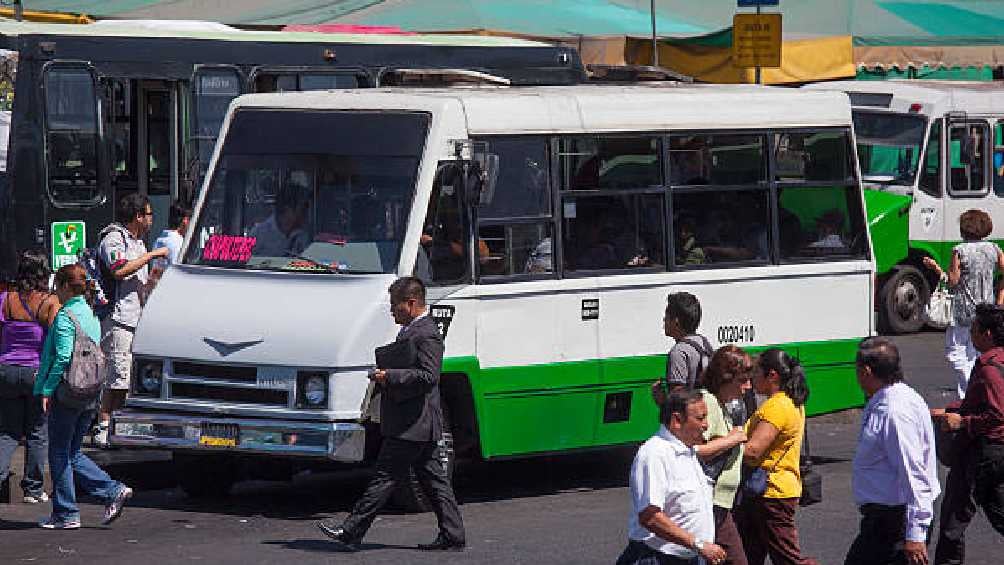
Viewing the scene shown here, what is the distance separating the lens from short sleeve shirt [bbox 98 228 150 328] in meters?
15.4

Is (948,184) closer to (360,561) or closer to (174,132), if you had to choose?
(174,132)

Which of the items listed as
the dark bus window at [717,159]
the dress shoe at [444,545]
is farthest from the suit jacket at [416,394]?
the dark bus window at [717,159]

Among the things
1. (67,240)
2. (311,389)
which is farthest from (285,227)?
(67,240)

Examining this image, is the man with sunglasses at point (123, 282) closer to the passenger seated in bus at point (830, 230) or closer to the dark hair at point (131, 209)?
the dark hair at point (131, 209)

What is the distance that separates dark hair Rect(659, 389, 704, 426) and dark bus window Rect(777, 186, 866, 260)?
7.16m

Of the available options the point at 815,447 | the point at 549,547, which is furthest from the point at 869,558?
the point at 815,447

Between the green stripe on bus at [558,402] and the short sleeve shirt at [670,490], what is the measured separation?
5.24 m

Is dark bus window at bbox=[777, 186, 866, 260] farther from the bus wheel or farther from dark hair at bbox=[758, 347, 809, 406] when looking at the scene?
the bus wheel

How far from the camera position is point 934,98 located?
25.1 metres

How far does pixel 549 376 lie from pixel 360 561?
2.72 meters

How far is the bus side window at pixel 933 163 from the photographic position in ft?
82.0

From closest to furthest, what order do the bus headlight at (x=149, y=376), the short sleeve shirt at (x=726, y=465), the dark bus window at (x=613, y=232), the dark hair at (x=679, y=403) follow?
the dark hair at (x=679, y=403), the short sleeve shirt at (x=726, y=465), the bus headlight at (x=149, y=376), the dark bus window at (x=613, y=232)

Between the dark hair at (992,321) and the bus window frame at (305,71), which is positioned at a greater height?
the bus window frame at (305,71)

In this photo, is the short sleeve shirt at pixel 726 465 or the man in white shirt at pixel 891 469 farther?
the short sleeve shirt at pixel 726 465
